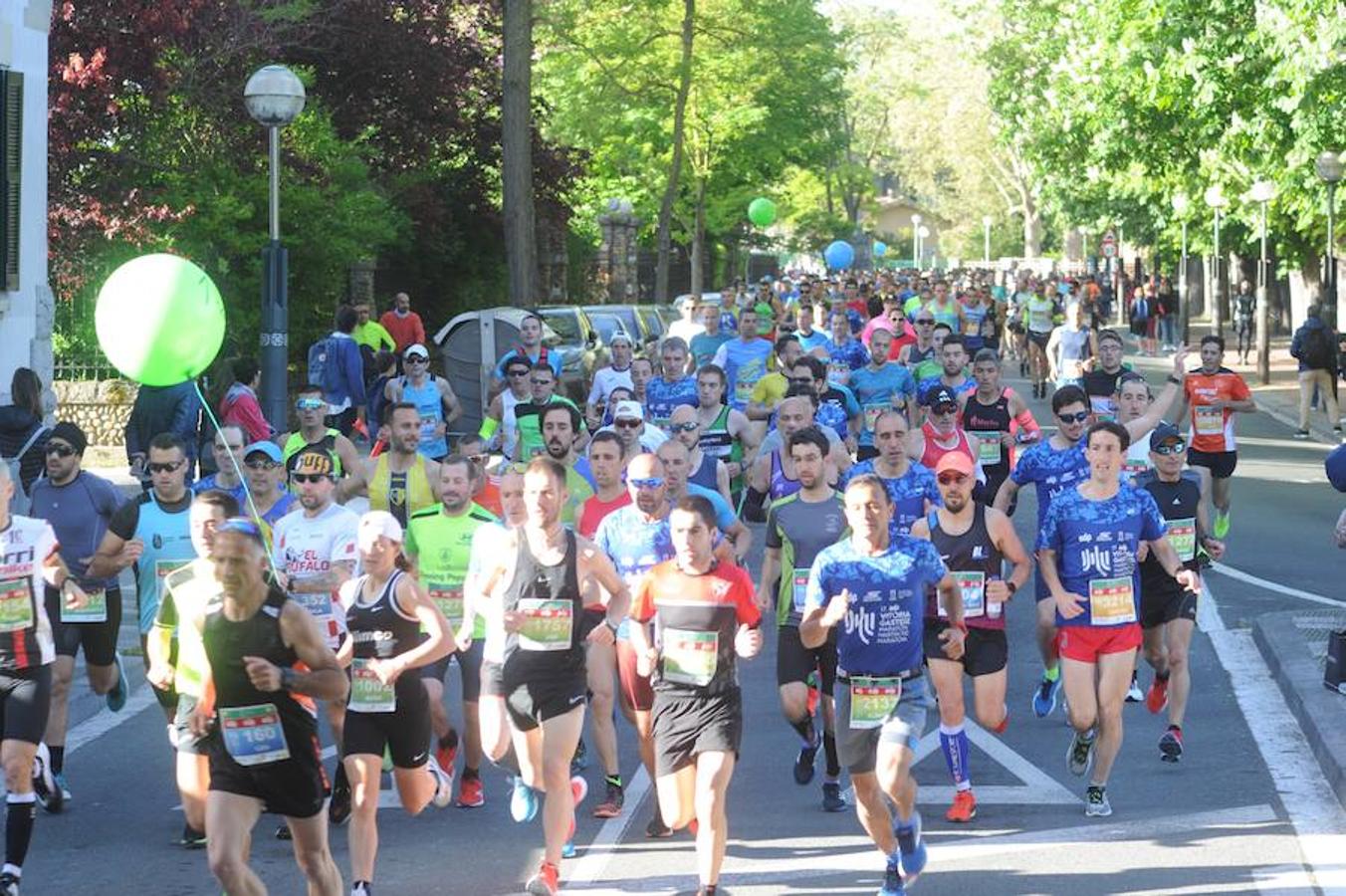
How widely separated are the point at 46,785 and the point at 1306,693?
6814mm

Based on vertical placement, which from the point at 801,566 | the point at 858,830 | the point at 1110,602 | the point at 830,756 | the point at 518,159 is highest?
the point at 518,159

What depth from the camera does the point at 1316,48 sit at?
2481 cm

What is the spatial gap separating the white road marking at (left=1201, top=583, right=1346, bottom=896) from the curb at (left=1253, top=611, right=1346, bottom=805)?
53mm

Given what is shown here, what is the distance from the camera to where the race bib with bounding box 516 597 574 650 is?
895cm

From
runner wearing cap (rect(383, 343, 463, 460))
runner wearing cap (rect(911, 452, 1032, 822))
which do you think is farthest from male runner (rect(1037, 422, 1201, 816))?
runner wearing cap (rect(383, 343, 463, 460))

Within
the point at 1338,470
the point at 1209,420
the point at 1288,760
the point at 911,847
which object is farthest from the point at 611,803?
the point at 1209,420

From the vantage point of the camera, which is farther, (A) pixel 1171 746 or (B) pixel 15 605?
(A) pixel 1171 746

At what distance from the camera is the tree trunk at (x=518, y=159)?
30.4 meters

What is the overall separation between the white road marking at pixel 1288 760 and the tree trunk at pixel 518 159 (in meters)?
16.3

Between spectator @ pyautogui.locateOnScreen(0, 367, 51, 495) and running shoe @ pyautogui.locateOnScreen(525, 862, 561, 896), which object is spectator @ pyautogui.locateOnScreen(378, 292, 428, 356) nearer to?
spectator @ pyautogui.locateOnScreen(0, 367, 51, 495)

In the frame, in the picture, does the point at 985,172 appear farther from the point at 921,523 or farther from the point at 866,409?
the point at 921,523

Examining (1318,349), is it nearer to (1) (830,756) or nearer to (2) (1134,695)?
(2) (1134,695)

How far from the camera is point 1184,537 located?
12172mm

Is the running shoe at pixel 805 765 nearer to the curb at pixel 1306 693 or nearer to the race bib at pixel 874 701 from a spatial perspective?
the race bib at pixel 874 701
